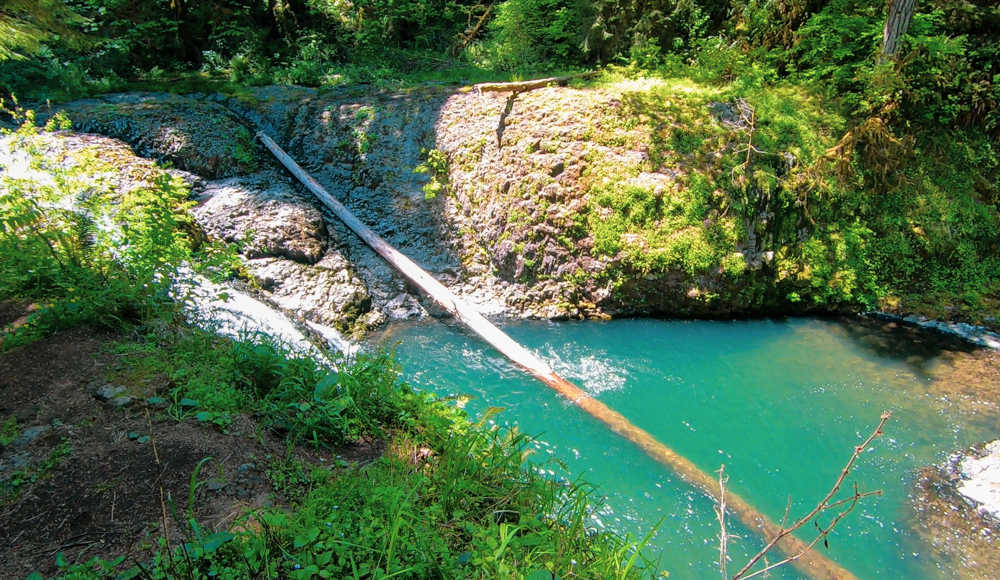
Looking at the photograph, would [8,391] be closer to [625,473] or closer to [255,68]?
[625,473]

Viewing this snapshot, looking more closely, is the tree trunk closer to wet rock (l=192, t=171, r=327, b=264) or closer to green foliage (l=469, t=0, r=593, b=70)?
green foliage (l=469, t=0, r=593, b=70)

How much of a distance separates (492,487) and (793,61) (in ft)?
32.0

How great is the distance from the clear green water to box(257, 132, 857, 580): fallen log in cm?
12

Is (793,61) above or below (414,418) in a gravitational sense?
above

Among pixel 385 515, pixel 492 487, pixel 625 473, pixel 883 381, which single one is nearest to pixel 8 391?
pixel 385 515

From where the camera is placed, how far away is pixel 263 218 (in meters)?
8.17

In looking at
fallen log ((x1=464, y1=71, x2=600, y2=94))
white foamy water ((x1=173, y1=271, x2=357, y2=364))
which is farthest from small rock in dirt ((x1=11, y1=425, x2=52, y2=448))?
fallen log ((x1=464, y1=71, x2=600, y2=94))

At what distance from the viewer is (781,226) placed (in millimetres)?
7688

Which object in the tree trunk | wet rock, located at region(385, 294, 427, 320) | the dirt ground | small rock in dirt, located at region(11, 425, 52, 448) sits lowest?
wet rock, located at region(385, 294, 427, 320)

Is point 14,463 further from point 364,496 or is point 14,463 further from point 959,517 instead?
point 959,517

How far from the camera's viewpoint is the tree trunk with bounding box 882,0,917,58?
7.75 meters

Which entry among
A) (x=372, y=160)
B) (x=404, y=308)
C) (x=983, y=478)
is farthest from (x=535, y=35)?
(x=983, y=478)

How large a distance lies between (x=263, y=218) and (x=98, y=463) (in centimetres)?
581

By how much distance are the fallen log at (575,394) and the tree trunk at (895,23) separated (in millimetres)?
7354
